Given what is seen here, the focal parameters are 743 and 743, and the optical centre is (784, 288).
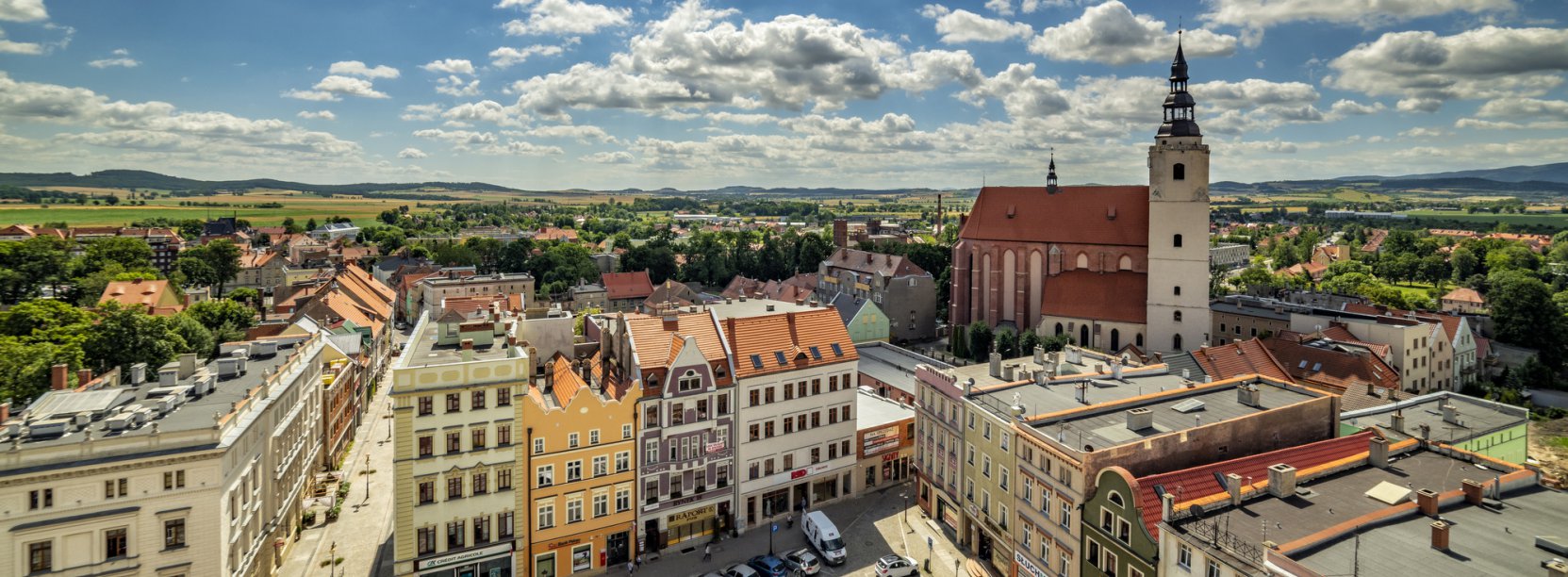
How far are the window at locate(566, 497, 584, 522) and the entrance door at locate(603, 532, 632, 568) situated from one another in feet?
6.60

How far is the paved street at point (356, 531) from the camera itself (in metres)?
33.7

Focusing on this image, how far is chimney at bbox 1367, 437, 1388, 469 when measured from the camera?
85.8ft

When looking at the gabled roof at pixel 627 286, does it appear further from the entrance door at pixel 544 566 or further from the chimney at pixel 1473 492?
the chimney at pixel 1473 492

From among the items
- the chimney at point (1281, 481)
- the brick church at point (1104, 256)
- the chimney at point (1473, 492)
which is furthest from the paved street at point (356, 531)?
the brick church at point (1104, 256)

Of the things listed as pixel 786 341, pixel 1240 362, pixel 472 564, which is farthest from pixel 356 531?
pixel 1240 362

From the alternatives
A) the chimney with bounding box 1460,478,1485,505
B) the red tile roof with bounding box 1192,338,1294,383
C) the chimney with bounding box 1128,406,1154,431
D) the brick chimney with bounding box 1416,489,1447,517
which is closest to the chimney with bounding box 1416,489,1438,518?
the brick chimney with bounding box 1416,489,1447,517

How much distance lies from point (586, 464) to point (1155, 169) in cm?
5540

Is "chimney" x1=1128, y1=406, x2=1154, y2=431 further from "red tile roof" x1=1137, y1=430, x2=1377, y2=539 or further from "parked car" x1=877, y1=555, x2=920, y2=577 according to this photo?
"parked car" x1=877, y1=555, x2=920, y2=577

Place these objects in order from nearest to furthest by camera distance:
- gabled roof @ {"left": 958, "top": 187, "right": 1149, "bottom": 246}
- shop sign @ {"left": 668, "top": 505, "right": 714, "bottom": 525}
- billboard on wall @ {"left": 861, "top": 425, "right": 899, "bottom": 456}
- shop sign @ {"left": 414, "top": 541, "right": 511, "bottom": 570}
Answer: shop sign @ {"left": 414, "top": 541, "right": 511, "bottom": 570} < shop sign @ {"left": 668, "top": 505, "right": 714, "bottom": 525} < billboard on wall @ {"left": 861, "top": 425, "right": 899, "bottom": 456} < gabled roof @ {"left": 958, "top": 187, "right": 1149, "bottom": 246}

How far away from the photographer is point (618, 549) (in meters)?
34.6

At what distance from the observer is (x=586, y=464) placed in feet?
109

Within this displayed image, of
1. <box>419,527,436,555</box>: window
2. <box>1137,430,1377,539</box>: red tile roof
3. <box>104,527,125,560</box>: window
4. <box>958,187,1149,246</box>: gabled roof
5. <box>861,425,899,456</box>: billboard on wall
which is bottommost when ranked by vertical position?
<box>419,527,436,555</box>: window

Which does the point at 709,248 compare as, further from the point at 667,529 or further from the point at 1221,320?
the point at 667,529

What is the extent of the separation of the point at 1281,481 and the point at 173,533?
37.5m
